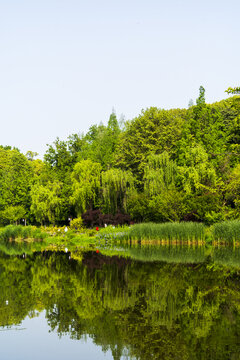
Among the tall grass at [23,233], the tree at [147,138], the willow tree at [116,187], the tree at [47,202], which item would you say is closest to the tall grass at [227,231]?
the willow tree at [116,187]

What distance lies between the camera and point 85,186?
45844 millimetres

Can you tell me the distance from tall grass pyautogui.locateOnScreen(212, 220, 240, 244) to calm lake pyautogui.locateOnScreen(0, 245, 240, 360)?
1032 cm

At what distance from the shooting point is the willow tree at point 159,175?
38062mm

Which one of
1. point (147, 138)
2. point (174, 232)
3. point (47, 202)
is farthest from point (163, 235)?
point (47, 202)

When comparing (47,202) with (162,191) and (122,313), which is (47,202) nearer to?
(162,191)

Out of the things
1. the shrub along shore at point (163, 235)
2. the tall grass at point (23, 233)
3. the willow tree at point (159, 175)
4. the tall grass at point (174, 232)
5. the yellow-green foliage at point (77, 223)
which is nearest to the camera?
the shrub along shore at point (163, 235)

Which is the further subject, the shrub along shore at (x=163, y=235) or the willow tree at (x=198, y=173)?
the willow tree at (x=198, y=173)

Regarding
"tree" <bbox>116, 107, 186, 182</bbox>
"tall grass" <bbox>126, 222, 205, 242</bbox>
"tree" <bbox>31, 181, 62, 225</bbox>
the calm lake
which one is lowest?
the calm lake

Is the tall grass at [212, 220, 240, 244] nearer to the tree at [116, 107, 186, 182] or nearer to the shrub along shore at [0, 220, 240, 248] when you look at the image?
the shrub along shore at [0, 220, 240, 248]

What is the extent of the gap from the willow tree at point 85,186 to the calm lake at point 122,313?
2763 cm

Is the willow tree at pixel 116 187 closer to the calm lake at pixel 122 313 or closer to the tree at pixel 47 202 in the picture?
the tree at pixel 47 202

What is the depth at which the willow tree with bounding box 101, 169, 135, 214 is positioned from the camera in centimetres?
4175

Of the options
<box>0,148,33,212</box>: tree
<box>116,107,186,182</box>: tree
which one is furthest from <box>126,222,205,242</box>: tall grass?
<box>0,148,33,212</box>: tree

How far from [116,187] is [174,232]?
1263 cm
